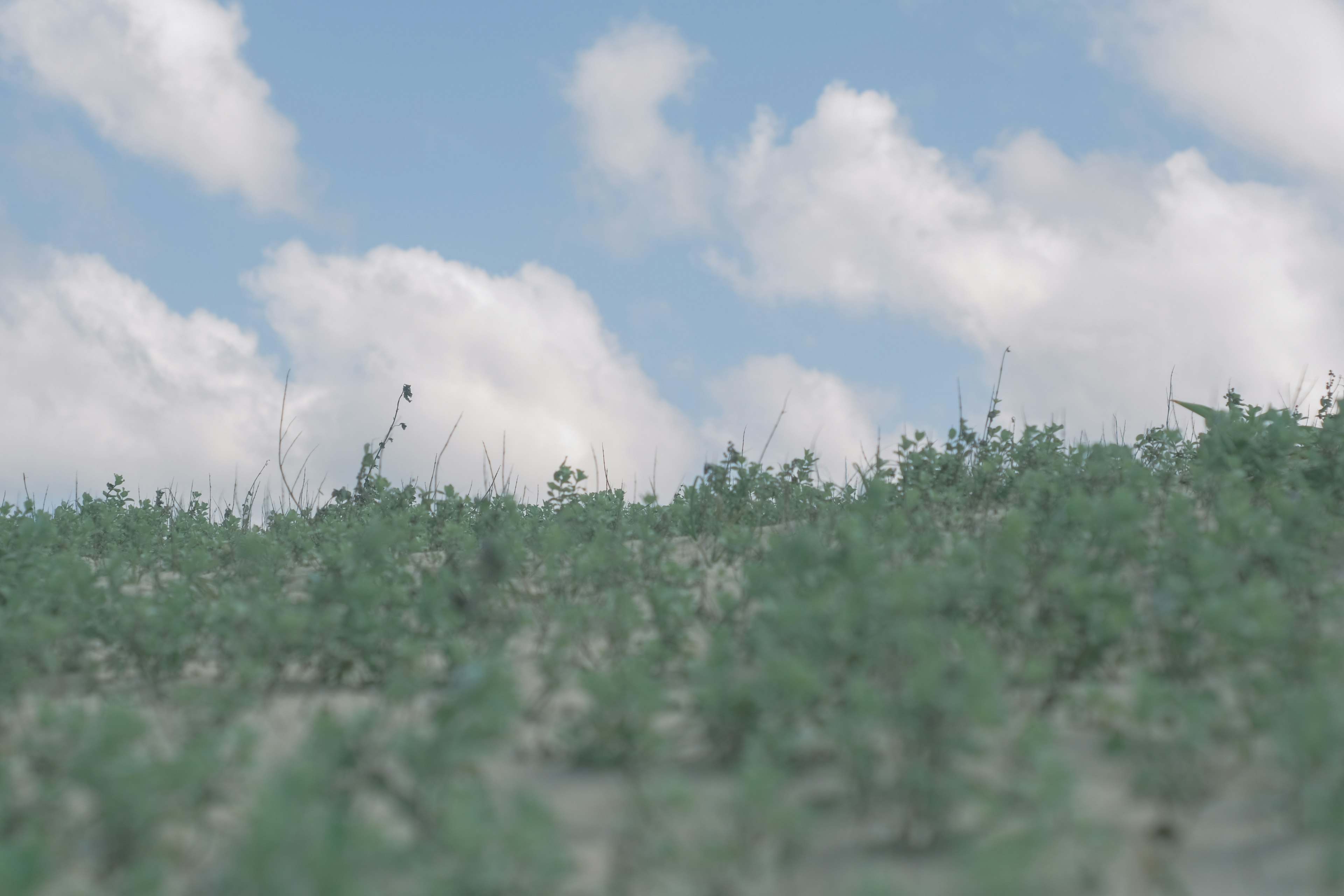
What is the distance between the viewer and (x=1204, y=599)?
3.95m

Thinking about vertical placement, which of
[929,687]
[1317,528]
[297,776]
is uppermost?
[1317,528]

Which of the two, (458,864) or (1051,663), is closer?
(458,864)

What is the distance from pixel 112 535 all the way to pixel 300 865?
802 cm

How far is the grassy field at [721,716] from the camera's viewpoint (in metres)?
2.79

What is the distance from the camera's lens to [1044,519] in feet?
18.6

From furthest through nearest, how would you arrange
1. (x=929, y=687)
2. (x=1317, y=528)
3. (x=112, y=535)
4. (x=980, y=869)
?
(x=112, y=535) → (x=1317, y=528) → (x=929, y=687) → (x=980, y=869)

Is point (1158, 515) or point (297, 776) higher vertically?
point (1158, 515)

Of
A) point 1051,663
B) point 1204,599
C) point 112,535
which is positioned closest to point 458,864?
point 1051,663

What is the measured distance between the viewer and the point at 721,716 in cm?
348

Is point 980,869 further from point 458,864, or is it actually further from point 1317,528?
point 1317,528

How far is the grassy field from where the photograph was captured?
2787 millimetres

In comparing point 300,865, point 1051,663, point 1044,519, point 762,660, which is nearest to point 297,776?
point 300,865

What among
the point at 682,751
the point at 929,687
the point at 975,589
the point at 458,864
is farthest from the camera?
the point at 975,589

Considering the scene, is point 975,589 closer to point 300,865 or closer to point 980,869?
point 980,869
